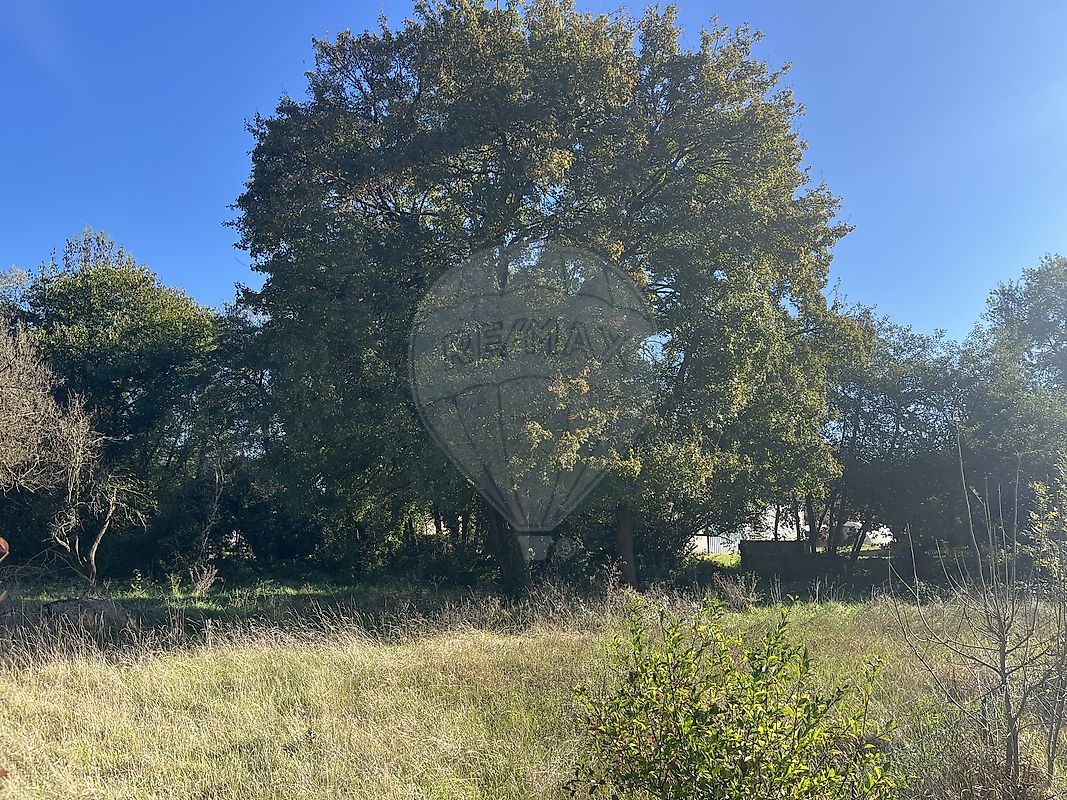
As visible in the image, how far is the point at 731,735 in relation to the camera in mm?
2510

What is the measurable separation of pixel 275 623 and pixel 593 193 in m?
8.15

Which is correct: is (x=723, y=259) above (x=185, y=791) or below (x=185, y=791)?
above

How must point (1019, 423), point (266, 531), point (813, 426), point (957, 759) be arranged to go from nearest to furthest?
point (957, 759) → point (813, 426) → point (1019, 423) → point (266, 531)

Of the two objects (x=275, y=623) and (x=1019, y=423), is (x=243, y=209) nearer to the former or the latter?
(x=275, y=623)

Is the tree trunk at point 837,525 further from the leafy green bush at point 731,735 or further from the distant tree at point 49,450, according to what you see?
the distant tree at point 49,450

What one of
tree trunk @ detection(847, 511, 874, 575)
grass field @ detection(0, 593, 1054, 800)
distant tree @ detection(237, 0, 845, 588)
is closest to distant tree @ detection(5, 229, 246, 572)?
distant tree @ detection(237, 0, 845, 588)

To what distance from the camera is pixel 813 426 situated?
1288cm

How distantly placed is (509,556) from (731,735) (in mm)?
10412

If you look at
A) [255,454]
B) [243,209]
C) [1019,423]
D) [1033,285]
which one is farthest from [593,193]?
[1033,285]

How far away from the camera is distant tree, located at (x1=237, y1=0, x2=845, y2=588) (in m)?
10.5

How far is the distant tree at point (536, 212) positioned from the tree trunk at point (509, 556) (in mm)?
1697

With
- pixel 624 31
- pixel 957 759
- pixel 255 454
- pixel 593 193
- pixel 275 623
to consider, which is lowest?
pixel 275 623

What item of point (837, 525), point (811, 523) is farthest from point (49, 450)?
point (837, 525)

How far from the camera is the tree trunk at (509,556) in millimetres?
12398
